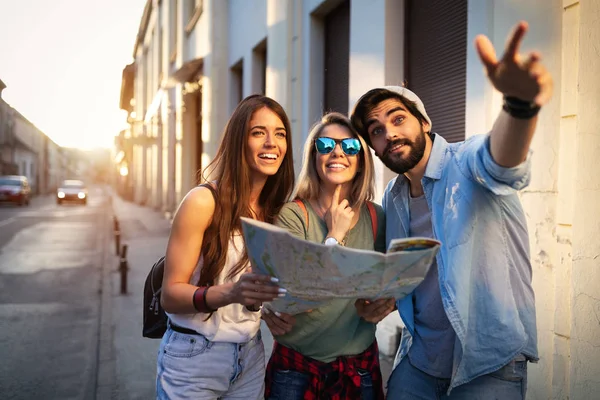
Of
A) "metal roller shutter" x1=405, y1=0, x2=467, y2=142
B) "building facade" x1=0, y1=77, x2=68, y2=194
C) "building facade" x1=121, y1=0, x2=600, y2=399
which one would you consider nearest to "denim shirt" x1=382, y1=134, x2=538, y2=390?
"building facade" x1=121, y1=0, x2=600, y2=399

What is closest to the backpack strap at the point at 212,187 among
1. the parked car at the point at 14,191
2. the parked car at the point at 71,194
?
the parked car at the point at 14,191

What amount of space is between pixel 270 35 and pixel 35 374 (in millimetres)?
6481

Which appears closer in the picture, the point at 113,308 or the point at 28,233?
the point at 113,308

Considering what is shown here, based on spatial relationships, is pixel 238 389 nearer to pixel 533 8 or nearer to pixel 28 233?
pixel 533 8

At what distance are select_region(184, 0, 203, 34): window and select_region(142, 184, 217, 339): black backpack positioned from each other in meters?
14.4

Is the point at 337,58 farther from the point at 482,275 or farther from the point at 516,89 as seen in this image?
the point at 516,89

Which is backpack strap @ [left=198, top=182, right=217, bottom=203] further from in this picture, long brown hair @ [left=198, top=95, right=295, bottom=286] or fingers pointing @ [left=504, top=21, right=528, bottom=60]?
fingers pointing @ [left=504, top=21, right=528, bottom=60]

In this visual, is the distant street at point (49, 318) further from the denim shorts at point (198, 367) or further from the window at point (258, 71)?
the window at point (258, 71)

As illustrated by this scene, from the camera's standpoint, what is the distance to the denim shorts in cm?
220

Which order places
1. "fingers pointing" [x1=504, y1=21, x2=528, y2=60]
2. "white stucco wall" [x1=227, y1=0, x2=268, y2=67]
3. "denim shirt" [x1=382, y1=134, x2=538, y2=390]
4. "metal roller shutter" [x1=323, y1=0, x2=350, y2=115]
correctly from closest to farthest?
1. "fingers pointing" [x1=504, y1=21, x2=528, y2=60]
2. "denim shirt" [x1=382, y1=134, x2=538, y2=390]
3. "metal roller shutter" [x1=323, y1=0, x2=350, y2=115]
4. "white stucco wall" [x1=227, y1=0, x2=268, y2=67]

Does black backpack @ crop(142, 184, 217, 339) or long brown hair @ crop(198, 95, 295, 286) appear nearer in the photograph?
long brown hair @ crop(198, 95, 295, 286)

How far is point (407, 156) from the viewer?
2.16 m

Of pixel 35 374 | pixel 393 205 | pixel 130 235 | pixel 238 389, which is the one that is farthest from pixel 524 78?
pixel 130 235

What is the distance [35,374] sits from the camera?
5.11 metres
